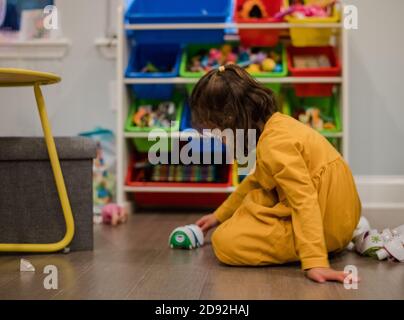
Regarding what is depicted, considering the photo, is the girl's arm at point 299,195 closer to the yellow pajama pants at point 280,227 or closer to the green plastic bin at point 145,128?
the yellow pajama pants at point 280,227

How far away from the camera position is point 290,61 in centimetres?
221

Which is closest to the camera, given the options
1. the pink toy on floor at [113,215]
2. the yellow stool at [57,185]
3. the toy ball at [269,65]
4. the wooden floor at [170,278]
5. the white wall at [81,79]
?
the wooden floor at [170,278]

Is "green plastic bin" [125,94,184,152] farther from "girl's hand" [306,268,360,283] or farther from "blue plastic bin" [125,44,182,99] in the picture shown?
"girl's hand" [306,268,360,283]

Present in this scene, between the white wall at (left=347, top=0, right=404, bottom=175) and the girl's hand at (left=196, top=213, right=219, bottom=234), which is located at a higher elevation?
the white wall at (left=347, top=0, right=404, bottom=175)

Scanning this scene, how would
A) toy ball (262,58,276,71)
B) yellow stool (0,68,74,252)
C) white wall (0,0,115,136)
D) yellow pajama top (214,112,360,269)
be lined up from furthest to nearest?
white wall (0,0,115,136), toy ball (262,58,276,71), yellow stool (0,68,74,252), yellow pajama top (214,112,360,269)

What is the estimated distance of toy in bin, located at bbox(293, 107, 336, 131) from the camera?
86.0 inches

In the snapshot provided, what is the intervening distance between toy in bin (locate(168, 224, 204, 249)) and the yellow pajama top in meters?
0.24

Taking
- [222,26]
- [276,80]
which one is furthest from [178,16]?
[276,80]

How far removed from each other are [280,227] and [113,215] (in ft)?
2.86

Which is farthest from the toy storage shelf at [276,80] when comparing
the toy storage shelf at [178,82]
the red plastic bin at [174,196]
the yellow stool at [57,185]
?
the yellow stool at [57,185]

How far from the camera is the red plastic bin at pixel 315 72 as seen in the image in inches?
83.0

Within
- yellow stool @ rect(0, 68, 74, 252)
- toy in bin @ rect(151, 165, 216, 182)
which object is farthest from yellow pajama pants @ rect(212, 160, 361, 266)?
toy in bin @ rect(151, 165, 216, 182)

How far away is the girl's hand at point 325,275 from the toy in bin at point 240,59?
1253mm
